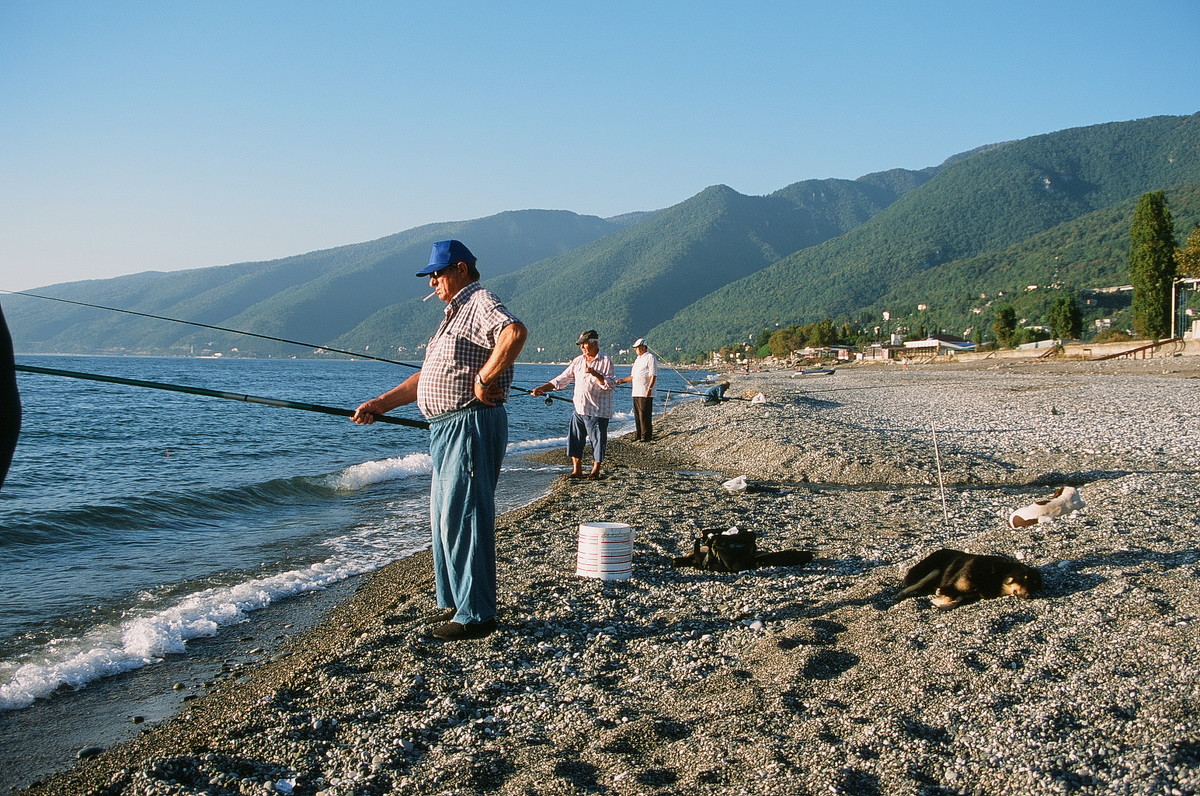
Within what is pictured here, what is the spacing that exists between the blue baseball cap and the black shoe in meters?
2.08

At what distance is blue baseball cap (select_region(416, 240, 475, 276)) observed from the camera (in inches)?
198

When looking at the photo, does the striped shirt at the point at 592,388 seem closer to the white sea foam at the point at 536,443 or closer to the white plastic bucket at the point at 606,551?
the white plastic bucket at the point at 606,551

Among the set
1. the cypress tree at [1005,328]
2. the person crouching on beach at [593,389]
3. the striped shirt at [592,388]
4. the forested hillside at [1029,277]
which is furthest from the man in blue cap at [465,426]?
the forested hillside at [1029,277]

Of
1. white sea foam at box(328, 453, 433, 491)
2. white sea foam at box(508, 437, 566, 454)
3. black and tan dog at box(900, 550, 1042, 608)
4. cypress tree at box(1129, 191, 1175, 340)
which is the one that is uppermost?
cypress tree at box(1129, 191, 1175, 340)

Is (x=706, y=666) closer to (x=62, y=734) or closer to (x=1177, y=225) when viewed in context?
(x=62, y=734)

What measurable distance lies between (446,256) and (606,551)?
2.48 meters

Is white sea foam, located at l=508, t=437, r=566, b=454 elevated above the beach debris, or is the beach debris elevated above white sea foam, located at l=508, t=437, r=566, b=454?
the beach debris

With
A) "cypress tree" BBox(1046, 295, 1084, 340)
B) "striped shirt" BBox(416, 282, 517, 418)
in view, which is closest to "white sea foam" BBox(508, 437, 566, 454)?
"striped shirt" BBox(416, 282, 517, 418)

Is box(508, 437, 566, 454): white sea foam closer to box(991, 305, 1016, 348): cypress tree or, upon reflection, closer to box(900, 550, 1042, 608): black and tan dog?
box(900, 550, 1042, 608): black and tan dog

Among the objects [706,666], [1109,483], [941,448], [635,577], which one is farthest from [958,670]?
[941,448]

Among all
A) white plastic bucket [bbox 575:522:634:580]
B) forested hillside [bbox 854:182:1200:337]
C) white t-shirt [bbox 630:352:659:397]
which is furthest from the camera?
forested hillside [bbox 854:182:1200:337]

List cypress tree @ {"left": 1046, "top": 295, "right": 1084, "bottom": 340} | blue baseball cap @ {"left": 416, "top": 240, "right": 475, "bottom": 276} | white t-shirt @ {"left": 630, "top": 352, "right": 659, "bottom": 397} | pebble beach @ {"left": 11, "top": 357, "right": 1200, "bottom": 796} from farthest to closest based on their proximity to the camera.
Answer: cypress tree @ {"left": 1046, "top": 295, "right": 1084, "bottom": 340} < white t-shirt @ {"left": 630, "top": 352, "right": 659, "bottom": 397} < blue baseball cap @ {"left": 416, "top": 240, "right": 475, "bottom": 276} < pebble beach @ {"left": 11, "top": 357, "right": 1200, "bottom": 796}

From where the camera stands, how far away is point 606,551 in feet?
20.6

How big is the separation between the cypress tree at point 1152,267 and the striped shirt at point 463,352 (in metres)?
66.2
